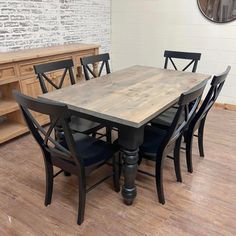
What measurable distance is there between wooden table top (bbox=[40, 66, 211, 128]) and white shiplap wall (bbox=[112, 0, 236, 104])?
1.53 m

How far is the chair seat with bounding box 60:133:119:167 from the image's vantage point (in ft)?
5.66

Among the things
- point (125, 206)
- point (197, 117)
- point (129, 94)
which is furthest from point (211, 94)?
point (125, 206)

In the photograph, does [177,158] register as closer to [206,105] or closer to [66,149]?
[206,105]

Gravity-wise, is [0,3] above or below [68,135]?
above

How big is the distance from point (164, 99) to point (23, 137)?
1.98m

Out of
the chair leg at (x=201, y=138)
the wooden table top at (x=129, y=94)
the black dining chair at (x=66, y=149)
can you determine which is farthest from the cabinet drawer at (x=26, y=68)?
the chair leg at (x=201, y=138)

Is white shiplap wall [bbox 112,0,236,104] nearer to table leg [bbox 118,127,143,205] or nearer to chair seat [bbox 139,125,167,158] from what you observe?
chair seat [bbox 139,125,167,158]

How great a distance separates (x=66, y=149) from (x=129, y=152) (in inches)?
17.4

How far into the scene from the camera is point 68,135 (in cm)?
146

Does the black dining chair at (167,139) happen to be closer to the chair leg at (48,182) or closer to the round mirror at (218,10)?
the chair leg at (48,182)

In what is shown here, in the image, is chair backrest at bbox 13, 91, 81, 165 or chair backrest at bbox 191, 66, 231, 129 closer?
chair backrest at bbox 13, 91, 81, 165

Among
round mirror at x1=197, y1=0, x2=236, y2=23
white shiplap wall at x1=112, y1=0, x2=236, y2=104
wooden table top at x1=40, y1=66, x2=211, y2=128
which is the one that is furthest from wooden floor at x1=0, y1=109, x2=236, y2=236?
round mirror at x1=197, y1=0, x2=236, y2=23

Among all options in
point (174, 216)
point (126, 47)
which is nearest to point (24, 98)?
point (174, 216)

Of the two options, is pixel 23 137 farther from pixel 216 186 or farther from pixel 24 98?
pixel 216 186
